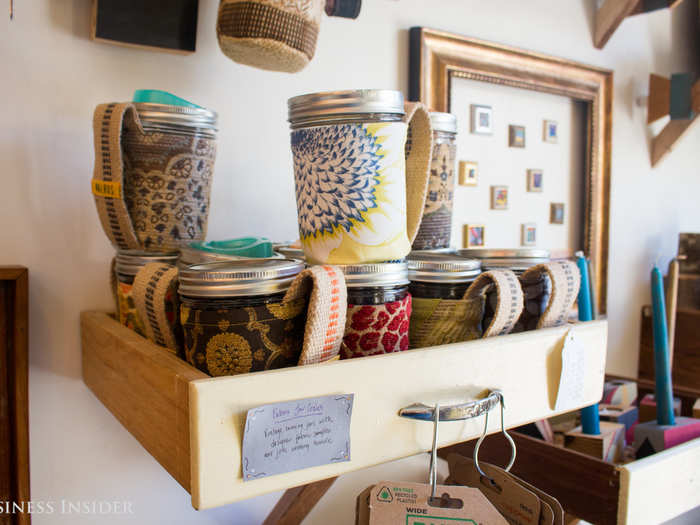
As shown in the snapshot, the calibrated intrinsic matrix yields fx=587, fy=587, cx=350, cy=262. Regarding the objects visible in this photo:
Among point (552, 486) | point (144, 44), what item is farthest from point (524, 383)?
point (144, 44)

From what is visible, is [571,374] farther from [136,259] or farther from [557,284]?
[136,259]

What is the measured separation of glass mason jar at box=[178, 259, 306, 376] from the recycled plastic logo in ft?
0.46

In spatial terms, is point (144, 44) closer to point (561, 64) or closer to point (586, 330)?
point (586, 330)

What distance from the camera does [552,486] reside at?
741 millimetres

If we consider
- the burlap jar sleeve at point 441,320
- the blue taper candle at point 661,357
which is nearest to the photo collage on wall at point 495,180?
the blue taper candle at point 661,357

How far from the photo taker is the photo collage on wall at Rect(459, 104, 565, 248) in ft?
3.61

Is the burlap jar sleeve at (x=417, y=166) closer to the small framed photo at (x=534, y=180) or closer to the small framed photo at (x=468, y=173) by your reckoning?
the small framed photo at (x=468, y=173)

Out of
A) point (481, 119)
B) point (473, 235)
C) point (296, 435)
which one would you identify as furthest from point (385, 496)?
point (481, 119)

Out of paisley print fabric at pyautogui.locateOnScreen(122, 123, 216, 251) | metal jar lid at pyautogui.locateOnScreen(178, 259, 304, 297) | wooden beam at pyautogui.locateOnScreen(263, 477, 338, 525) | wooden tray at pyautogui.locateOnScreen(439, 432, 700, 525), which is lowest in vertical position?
wooden beam at pyautogui.locateOnScreen(263, 477, 338, 525)

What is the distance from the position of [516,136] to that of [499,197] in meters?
0.13

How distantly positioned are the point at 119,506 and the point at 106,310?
25cm

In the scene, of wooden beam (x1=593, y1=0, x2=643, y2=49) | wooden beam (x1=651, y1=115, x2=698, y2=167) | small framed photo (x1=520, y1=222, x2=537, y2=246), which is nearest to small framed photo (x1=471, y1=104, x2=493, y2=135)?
small framed photo (x1=520, y1=222, x2=537, y2=246)

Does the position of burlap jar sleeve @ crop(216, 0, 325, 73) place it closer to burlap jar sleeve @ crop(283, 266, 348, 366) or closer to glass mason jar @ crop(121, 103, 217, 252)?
glass mason jar @ crop(121, 103, 217, 252)

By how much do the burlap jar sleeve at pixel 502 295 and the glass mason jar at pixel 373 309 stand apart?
88 millimetres
